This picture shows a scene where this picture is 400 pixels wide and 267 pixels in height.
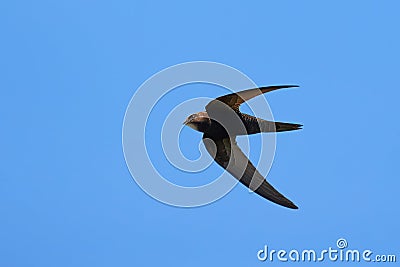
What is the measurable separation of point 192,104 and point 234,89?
3.46 feet

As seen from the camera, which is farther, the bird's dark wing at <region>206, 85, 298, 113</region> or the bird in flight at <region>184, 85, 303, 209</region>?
the bird in flight at <region>184, 85, 303, 209</region>

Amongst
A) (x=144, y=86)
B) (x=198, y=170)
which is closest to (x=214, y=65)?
(x=144, y=86)

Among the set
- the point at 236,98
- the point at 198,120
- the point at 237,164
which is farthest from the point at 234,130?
the point at 236,98

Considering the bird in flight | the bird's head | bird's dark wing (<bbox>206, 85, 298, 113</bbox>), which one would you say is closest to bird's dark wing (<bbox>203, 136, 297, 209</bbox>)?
the bird in flight

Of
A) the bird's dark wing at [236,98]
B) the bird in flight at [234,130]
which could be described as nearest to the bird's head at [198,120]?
the bird in flight at [234,130]

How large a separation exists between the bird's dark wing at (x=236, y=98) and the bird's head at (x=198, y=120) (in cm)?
17

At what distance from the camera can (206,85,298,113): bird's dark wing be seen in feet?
33.2

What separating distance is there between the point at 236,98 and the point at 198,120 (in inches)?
31.3

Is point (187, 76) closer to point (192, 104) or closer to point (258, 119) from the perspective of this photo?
point (192, 104)

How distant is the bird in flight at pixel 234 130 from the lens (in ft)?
35.2

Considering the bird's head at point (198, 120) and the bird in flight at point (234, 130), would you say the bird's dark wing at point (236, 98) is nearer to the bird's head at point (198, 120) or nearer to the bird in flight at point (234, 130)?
the bird in flight at point (234, 130)

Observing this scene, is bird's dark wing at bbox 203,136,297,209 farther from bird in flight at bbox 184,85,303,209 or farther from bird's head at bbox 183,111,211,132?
bird's head at bbox 183,111,211,132

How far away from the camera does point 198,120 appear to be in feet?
36.0

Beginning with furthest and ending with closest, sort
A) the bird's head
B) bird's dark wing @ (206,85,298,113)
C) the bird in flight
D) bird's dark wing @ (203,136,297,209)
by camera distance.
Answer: bird's dark wing @ (203,136,297,209)
the bird's head
the bird in flight
bird's dark wing @ (206,85,298,113)
